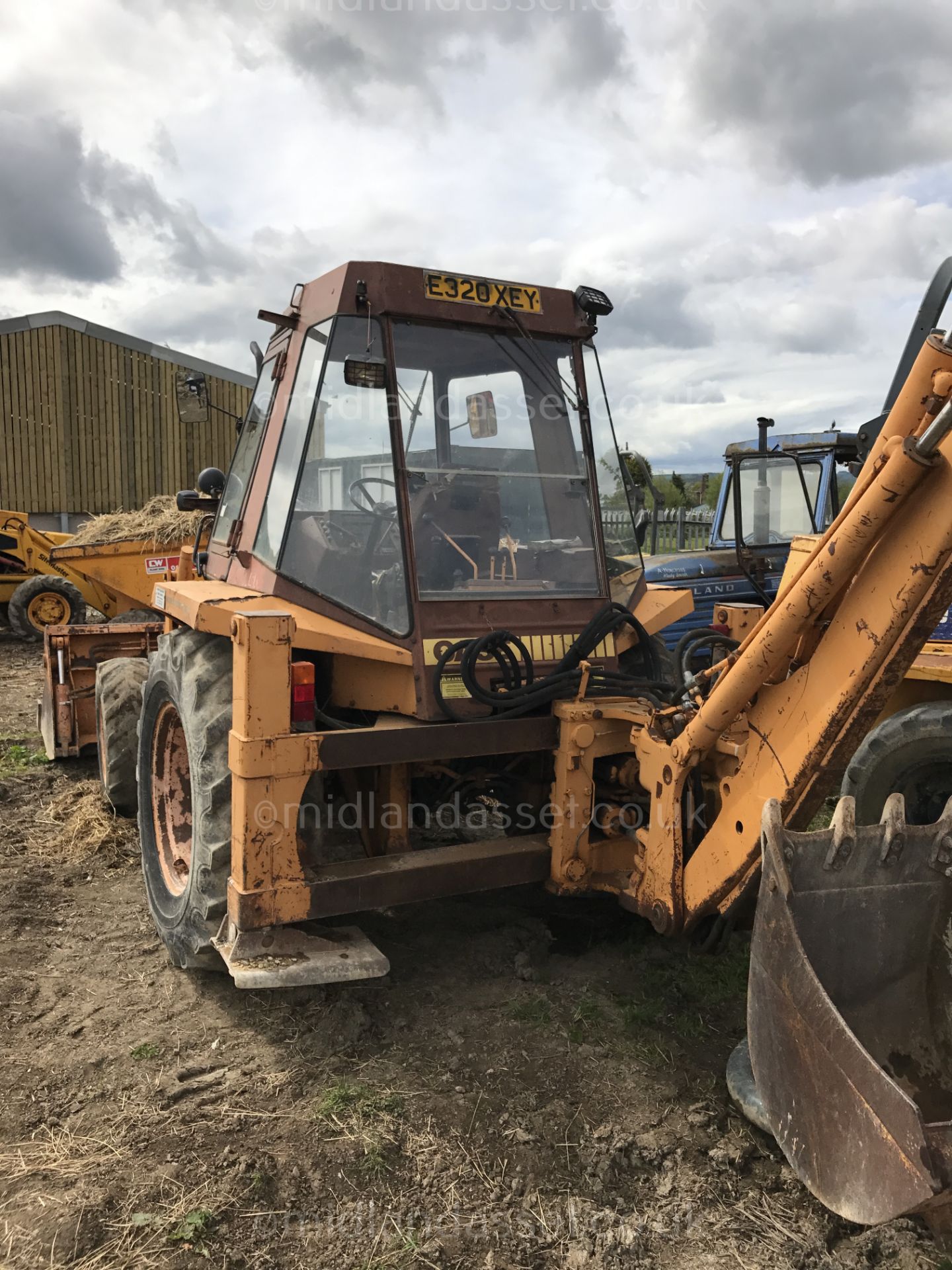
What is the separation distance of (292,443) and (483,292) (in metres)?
0.94

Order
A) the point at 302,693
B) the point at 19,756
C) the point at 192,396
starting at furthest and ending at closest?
1. the point at 19,756
2. the point at 192,396
3. the point at 302,693

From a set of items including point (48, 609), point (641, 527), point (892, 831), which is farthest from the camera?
point (48, 609)

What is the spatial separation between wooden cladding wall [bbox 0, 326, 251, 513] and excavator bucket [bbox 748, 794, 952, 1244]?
51.5 ft

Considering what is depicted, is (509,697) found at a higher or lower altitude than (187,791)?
higher

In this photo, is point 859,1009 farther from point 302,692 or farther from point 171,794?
point 171,794

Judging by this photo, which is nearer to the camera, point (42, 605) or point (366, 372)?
point (366, 372)

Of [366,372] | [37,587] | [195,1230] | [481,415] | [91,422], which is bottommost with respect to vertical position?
[195,1230]

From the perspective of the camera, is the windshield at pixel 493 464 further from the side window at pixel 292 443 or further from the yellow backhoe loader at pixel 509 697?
the side window at pixel 292 443

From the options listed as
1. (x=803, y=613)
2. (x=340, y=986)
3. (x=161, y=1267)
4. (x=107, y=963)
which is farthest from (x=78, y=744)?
(x=803, y=613)

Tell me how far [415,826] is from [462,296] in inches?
85.5

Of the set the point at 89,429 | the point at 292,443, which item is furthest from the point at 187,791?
the point at 89,429

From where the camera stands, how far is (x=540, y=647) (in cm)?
362

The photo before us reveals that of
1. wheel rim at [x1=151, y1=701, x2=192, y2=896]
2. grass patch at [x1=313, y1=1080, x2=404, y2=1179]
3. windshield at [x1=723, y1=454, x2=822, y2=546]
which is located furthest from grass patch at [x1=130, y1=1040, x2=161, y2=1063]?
windshield at [x1=723, y1=454, x2=822, y2=546]

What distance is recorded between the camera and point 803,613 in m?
2.73
